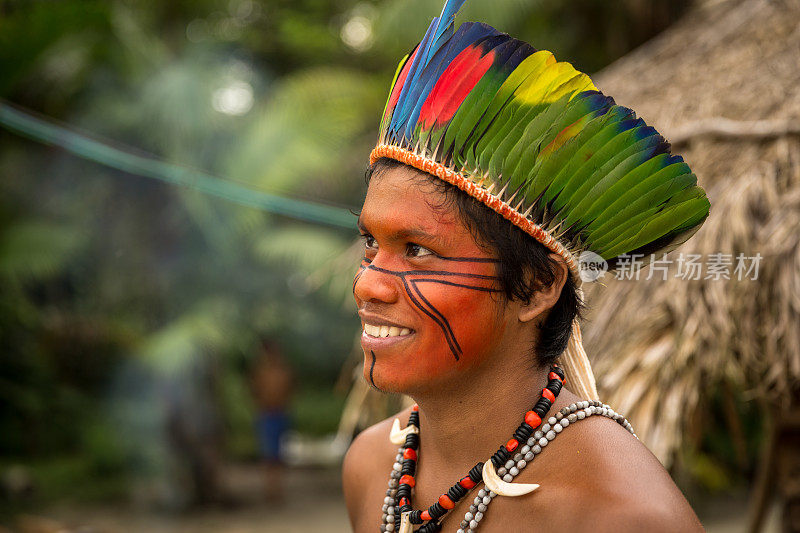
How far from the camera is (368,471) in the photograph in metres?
1.89

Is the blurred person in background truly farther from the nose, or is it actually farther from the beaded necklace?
the nose

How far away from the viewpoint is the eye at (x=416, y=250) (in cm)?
148

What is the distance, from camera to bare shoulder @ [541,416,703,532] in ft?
4.21

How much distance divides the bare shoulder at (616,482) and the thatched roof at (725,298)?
1.53 m

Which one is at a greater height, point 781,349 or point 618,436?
point 781,349

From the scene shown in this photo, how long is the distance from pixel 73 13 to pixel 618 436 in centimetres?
680

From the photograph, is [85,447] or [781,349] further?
[85,447]

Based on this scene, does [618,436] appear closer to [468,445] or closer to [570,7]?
[468,445]

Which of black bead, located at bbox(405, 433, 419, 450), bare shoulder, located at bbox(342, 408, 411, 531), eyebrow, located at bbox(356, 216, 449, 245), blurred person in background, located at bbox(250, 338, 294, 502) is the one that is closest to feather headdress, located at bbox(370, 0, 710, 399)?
eyebrow, located at bbox(356, 216, 449, 245)

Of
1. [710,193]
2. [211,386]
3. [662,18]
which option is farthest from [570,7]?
[710,193]

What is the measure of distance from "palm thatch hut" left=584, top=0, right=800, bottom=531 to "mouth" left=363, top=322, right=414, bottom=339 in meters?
1.64

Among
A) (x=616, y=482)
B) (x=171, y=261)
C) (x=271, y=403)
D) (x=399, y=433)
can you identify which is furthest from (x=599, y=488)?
(x=271, y=403)

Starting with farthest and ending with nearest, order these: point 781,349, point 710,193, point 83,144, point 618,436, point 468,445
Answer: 1. point 83,144
2. point 710,193
3. point 781,349
4. point 468,445
5. point 618,436

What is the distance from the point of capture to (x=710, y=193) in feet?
10.4
